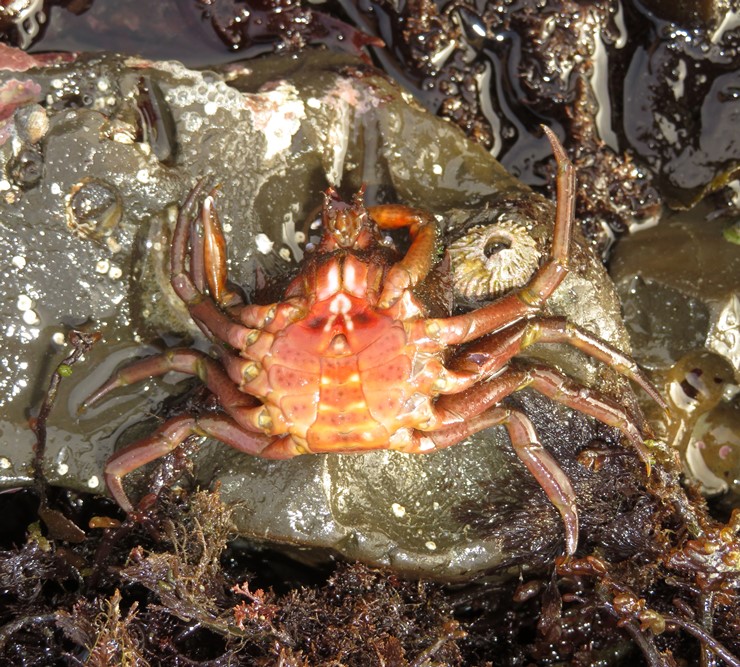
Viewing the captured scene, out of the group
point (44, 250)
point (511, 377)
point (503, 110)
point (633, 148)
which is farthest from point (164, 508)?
point (633, 148)

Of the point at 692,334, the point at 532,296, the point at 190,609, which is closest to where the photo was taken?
the point at 190,609

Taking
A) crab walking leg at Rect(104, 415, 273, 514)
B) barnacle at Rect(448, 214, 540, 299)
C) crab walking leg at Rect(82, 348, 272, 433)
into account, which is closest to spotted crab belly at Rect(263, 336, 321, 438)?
crab walking leg at Rect(82, 348, 272, 433)

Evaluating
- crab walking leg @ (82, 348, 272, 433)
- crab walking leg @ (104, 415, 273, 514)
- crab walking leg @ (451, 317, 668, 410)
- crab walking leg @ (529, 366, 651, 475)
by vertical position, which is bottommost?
crab walking leg @ (104, 415, 273, 514)

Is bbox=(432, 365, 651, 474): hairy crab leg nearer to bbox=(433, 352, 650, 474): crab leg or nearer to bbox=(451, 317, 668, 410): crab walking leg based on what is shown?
bbox=(433, 352, 650, 474): crab leg

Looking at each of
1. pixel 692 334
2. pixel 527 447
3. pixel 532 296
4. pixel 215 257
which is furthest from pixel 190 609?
pixel 692 334

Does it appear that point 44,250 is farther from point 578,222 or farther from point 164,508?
point 578,222

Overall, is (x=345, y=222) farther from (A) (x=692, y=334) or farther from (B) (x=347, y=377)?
(A) (x=692, y=334)
